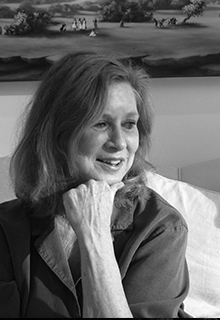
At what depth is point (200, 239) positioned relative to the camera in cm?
186

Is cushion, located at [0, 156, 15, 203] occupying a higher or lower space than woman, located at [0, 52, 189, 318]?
lower

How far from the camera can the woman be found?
1.29 meters

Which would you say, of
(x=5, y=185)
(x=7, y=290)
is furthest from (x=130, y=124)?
(x=5, y=185)

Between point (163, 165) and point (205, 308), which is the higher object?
point (163, 165)

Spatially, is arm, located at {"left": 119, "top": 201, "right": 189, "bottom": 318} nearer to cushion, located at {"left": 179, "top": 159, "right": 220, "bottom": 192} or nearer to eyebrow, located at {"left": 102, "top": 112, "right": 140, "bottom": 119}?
eyebrow, located at {"left": 102, "top": 112, "right": 140, "bottom": 119}

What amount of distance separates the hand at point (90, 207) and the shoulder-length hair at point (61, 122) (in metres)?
0.08

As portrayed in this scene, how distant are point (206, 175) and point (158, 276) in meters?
0.93

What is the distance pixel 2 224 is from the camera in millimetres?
1414

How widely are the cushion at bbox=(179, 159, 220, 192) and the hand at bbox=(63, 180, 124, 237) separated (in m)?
0.85

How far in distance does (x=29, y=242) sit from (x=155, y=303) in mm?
359

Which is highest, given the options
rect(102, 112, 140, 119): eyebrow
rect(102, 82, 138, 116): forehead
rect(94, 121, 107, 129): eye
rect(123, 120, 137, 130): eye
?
rect(102, 82, 138, 116): forehead

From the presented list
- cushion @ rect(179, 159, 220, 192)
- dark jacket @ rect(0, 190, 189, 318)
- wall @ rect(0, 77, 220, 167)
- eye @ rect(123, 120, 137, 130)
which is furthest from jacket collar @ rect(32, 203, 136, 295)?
wall @ rect(0, 77, 220, 167)

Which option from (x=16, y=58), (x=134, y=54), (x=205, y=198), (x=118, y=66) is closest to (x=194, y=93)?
(x=134, y=54)

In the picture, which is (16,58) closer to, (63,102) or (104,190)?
(63,102)
